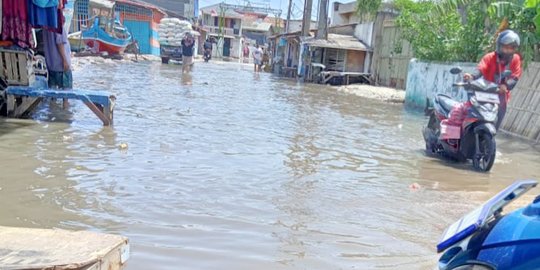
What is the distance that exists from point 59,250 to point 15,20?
22.4 feet

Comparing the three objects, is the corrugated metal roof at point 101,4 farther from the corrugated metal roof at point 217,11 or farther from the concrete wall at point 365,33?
the corrugated metal roof at point 217,11

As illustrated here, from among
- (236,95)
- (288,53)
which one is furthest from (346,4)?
(236,95)

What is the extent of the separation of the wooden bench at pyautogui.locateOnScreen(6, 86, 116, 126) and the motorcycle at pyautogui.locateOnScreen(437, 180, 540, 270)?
252 inches

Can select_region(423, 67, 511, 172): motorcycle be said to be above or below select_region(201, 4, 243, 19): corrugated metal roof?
below

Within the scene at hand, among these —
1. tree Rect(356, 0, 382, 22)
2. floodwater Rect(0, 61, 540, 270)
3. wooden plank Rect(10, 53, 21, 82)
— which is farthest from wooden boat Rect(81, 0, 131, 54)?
wooden plank Rect(10, 53, 21, 82)

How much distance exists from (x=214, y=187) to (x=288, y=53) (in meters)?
31.1

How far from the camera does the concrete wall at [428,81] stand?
13.0m

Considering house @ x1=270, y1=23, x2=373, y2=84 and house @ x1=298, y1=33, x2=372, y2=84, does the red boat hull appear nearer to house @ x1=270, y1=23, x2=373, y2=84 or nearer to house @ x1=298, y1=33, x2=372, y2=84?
house @ x1=270, y1=23, x2=373, y2=84

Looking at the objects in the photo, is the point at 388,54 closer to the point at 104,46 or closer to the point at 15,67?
the point at 104,46

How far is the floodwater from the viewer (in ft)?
11.5

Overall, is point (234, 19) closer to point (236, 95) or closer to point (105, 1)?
point (105, 1)

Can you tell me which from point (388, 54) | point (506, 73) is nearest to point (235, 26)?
point (388, 54)

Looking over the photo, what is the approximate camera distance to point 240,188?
4.88 meters

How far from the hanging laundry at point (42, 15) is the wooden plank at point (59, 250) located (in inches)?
250
